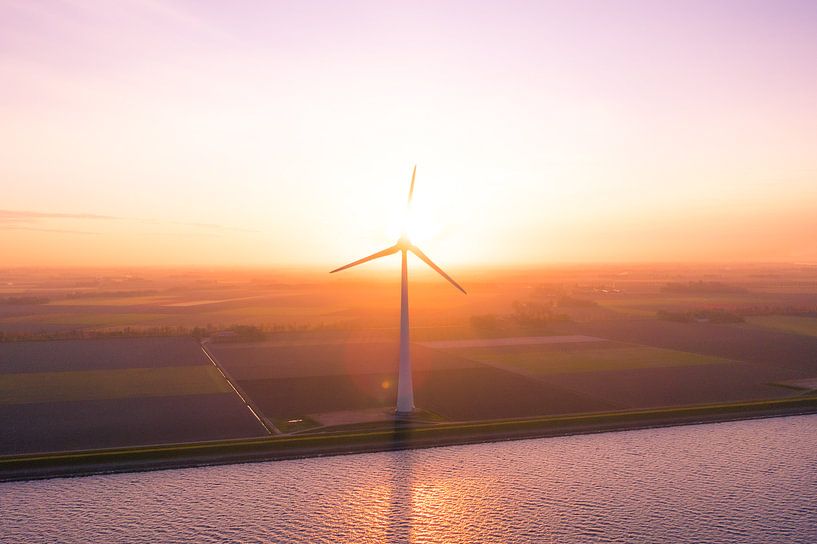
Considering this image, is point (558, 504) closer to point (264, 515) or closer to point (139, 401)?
point (264, 515)

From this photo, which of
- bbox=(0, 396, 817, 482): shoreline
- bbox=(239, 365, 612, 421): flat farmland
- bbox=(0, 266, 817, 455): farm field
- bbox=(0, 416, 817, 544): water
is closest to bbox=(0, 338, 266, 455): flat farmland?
bbox=(0, 266, 817, 455): farm field

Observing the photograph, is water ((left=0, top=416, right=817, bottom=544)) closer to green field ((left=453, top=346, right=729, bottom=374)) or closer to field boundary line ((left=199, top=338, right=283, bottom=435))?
field boundary line ((left=199, top=338, right=283, bottom=435))

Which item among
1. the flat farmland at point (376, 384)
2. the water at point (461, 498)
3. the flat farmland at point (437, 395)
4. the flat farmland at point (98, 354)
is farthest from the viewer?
the flat farmland at point (98, 354)

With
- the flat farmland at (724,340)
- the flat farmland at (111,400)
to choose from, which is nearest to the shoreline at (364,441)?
the flat farmland at (111,400)

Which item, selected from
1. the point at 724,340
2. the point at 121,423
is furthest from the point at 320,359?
the point at 724,340

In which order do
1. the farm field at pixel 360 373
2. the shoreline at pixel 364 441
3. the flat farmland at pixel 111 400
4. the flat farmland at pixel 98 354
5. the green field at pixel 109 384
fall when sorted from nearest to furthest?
the shoreline at pixel 364 441
the flat farmland at pixel 111 400
the farm field at pixel 360 373
the green field at pixel 109 384
the flat farmland at pixel 98 354

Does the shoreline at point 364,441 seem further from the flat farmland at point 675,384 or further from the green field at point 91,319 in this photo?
the green field at point 91,319

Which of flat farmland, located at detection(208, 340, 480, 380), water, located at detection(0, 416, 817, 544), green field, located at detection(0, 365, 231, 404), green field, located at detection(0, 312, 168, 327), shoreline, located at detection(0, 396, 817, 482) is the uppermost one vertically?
green field, located at detection(0, 312, 168, 327)

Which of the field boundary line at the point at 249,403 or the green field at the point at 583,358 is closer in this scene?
the field boundary line at the point at 249,403
